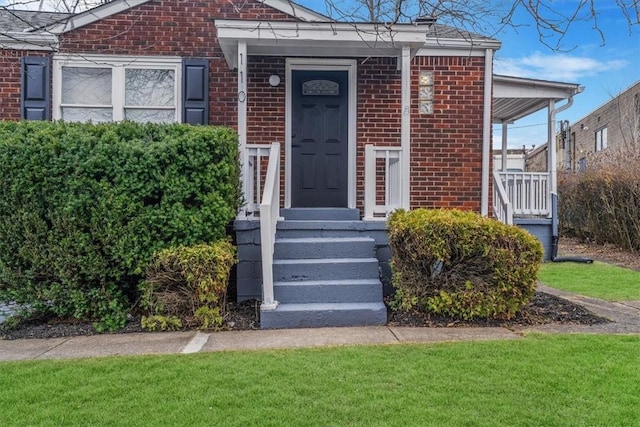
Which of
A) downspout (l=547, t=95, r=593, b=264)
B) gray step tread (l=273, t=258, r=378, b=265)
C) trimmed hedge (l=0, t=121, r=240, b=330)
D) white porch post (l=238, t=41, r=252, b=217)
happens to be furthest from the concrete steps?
downspout (l=547, t=95, r=593, b=264)

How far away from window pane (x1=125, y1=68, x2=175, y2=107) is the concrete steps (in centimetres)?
Answer: 298

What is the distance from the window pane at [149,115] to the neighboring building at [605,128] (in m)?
12.9

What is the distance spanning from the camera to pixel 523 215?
9.56 metres

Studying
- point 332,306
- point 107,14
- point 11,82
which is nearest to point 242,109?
point 332,306

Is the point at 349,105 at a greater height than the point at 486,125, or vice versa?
the point at 349,105

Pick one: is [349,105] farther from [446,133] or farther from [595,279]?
[595,279]

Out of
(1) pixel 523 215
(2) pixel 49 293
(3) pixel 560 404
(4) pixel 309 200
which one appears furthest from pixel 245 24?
(1) pixel 523 215

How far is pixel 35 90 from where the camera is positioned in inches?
267

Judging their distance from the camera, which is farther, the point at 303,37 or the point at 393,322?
the point at 303,37

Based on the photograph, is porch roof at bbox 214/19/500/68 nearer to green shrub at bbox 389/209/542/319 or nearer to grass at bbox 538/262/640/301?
green shrub at bbox 389/209/542/319

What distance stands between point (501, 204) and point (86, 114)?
6424mm

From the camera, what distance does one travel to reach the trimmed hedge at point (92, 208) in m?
4.51

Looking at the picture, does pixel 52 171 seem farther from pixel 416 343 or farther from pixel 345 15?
pixel 416 343

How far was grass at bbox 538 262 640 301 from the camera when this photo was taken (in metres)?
6.25
